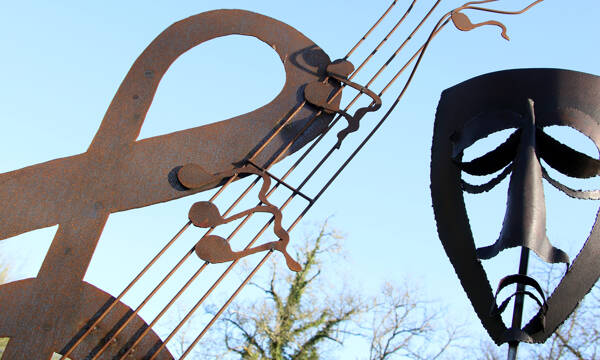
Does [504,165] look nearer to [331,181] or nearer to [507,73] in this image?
[507,73]

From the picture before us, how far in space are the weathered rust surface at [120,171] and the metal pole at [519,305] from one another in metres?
0.83

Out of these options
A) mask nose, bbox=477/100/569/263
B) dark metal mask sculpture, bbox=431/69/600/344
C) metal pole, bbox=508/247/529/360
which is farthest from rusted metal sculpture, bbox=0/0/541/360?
metal pole, bbox=508/247/529/360

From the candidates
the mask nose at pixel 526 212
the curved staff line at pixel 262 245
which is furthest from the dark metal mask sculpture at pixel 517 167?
the curved staff line at pixel 262 245

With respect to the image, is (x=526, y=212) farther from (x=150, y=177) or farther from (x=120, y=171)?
(x=120, y=171)

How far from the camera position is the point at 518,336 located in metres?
2.16

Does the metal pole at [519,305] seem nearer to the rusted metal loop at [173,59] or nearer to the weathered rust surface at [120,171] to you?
the weathered rust surface at [120,171]

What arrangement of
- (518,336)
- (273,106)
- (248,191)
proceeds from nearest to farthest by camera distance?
(518,336), (248,191), (273,106)

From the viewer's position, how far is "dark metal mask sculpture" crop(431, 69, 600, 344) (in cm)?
223

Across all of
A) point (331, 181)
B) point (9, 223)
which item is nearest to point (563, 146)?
point (331, 181)

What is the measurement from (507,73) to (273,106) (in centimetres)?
86

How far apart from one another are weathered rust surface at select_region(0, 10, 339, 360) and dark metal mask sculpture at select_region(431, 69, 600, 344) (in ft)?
1.66

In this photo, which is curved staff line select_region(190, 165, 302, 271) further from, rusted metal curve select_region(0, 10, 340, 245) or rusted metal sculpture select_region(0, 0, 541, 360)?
rusted metal curve select_region(0, 10, 340, 245)

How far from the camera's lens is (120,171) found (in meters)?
2.37

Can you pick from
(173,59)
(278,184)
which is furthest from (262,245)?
(173,59)
